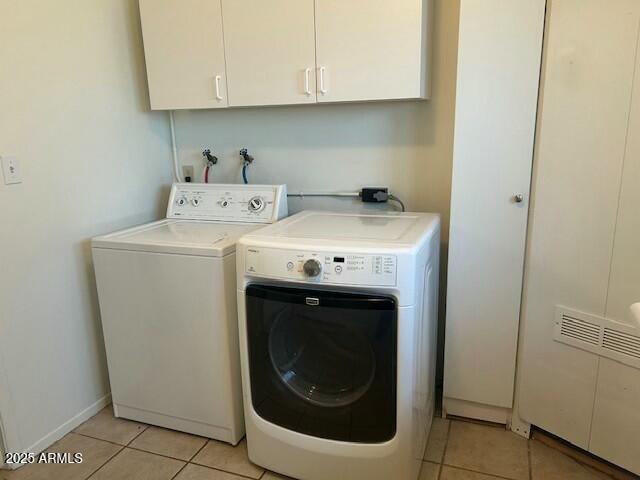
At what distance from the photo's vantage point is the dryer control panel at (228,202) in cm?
216

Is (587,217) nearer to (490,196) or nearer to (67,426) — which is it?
(490,196)

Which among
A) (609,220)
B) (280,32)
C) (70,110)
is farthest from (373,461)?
(70,110)

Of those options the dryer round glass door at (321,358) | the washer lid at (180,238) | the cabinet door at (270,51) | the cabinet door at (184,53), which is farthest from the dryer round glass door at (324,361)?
the cabinet door at (184,53)

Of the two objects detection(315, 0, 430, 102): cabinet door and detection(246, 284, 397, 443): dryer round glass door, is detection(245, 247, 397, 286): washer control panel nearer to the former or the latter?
detection(246, 284, 397, 443): dryer round glass door

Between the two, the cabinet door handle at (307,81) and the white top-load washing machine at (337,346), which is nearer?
the white top-load washing machine at (337,346)

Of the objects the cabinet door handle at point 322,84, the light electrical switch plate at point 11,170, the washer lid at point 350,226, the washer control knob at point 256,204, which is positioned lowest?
the washer lid at point 350,226

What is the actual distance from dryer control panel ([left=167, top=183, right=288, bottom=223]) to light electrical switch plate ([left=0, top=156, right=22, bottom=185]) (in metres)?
0.71

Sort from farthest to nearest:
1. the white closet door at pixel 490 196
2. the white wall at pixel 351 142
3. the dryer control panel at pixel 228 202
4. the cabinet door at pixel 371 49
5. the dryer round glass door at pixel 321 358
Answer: the dryer control panel at pixel 228 202, the white wall at pixel 351 142, the cabinet door at pixel 371 49, the white closet door at pixel 490 196, the dryer round glass door at pixel 321 358

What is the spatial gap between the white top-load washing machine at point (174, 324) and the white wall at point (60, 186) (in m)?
0.16

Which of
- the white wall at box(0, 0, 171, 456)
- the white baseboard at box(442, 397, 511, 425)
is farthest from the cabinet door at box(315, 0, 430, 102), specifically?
the white baseboard at box(442, 397, 511, 425)

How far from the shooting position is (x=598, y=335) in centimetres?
160

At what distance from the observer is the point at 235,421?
73.5 inches

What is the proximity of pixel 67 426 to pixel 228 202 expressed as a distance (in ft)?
3.99

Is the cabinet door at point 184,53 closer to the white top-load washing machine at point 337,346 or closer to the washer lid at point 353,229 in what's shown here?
the washer lid at point 353,229
